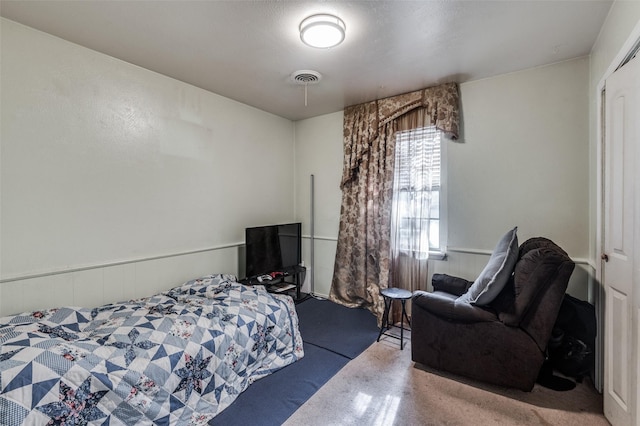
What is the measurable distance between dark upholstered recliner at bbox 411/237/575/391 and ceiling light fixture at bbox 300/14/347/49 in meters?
1.97

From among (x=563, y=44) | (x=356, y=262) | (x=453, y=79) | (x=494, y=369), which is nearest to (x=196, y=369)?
(x=494, y=369)

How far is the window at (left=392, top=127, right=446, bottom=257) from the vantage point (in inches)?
123

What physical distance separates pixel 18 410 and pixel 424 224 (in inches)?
124

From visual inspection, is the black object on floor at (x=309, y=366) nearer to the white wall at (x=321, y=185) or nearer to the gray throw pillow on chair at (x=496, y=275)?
the white wall at (x=321, y=185)

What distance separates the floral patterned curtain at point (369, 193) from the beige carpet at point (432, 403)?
113 cm

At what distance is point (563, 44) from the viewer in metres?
2.26

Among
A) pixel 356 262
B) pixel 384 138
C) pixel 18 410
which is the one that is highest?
pixel 384 138

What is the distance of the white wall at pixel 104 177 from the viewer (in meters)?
2.04

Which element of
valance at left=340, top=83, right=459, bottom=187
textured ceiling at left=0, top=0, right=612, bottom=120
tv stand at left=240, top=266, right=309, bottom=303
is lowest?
tv stand at left=240, top=266, right=309, bottom=303

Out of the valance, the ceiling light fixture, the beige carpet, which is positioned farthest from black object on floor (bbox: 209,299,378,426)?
the ceiling light fixture

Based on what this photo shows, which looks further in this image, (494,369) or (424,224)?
(424,224)

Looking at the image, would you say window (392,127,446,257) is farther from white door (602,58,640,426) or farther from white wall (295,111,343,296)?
white door (602,58,640,426)

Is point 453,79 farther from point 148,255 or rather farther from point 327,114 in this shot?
point 148,255

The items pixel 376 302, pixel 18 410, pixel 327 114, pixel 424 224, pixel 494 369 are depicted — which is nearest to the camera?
pixel 18 410
